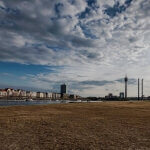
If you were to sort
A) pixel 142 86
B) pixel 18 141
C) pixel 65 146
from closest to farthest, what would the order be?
pixel 65 146, pixel 18 141, pixel 142 86

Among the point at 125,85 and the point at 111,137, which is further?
the point at 125,85

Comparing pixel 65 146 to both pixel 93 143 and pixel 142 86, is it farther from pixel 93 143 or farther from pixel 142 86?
pixel 142 86

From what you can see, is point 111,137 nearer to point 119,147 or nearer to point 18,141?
point 119,147

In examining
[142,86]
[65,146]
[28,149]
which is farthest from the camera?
[142,86]

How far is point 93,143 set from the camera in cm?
1104

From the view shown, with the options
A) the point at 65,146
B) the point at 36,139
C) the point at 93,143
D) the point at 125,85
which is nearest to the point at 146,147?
the point at 93,143

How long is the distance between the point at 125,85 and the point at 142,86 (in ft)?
81.3

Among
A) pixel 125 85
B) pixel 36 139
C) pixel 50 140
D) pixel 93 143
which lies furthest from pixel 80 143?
pixel 125 85

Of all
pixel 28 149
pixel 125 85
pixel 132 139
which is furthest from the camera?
pixel 125 85

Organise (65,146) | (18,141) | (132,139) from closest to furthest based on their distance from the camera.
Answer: (65,146)
(18,141)
(132,139)

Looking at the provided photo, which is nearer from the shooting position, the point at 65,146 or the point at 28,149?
the point at 28,149

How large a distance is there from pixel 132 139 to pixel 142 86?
16224 cm

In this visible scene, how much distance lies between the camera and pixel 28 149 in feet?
31.9

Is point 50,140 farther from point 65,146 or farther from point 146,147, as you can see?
point 146,147
